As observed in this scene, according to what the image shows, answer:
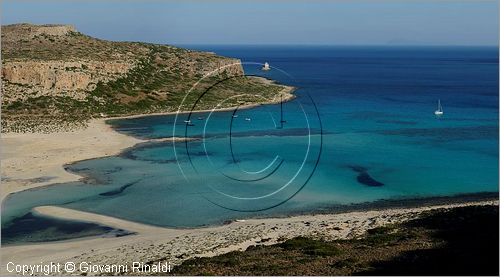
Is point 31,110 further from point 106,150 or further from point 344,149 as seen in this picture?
point 344,149

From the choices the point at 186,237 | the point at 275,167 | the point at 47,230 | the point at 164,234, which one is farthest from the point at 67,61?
the point at 186,237

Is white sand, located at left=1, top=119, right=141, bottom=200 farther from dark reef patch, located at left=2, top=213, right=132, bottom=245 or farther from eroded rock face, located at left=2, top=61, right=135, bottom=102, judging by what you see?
eroded rock face, located at left=2, top=61, right=135, bottom=102

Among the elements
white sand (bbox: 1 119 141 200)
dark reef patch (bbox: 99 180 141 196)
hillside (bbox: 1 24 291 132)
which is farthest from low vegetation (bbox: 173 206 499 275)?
hillside (bbox: 1 24 291 132)

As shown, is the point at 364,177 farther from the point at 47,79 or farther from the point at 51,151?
the point at 47,79

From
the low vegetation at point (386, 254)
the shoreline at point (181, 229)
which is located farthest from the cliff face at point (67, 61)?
the low vegetation at point (386, 254)

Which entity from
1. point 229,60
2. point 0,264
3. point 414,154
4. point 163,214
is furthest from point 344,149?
point 229,60

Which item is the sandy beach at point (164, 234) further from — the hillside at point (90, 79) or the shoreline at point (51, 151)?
the hillside at point (90, 79)

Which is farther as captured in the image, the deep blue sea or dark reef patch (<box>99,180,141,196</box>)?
dark reef patch (<box>99,180,141,196</box>)

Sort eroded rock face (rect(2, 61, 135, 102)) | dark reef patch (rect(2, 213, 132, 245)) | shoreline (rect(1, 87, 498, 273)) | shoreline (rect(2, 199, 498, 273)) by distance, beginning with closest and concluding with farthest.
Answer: shoreline (rect(2, 199, 498, 273)) < shoreline (rect(1, 87, 498, 273)) < dark reef patch (rect(2, 213, 132, 245)) < eroded rock face (rect(2, 61, 135, 102))
